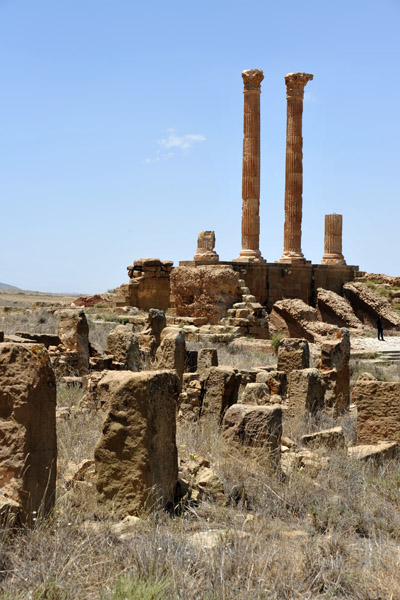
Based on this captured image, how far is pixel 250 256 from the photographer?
81.4 ft

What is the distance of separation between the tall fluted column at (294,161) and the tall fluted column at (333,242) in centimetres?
149

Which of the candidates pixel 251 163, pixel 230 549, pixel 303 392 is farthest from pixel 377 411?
pixel 251 163

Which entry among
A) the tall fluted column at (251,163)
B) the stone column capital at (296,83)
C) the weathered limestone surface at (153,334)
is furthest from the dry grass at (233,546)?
the stone column capital at (296,83)

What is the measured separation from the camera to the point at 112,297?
30672 mm

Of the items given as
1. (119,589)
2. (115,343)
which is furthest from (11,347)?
(115,343)

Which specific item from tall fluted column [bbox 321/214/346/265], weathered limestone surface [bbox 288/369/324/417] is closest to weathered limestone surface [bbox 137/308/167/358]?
weathered limestone surface [bbox 288/369/324/417]

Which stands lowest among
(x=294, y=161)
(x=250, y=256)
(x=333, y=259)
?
(x=250, y=256)

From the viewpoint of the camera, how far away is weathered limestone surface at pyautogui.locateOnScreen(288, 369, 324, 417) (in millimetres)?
8188

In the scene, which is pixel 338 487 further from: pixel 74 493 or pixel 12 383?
pixel 12 383

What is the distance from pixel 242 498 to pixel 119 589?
155 centimetres

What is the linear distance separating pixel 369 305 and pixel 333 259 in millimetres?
3237

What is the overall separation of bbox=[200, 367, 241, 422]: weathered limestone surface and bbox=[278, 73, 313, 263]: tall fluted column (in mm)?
19188

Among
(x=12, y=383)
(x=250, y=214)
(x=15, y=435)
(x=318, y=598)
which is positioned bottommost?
(x=318, y=598)

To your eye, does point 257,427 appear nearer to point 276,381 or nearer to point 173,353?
point 173,353
